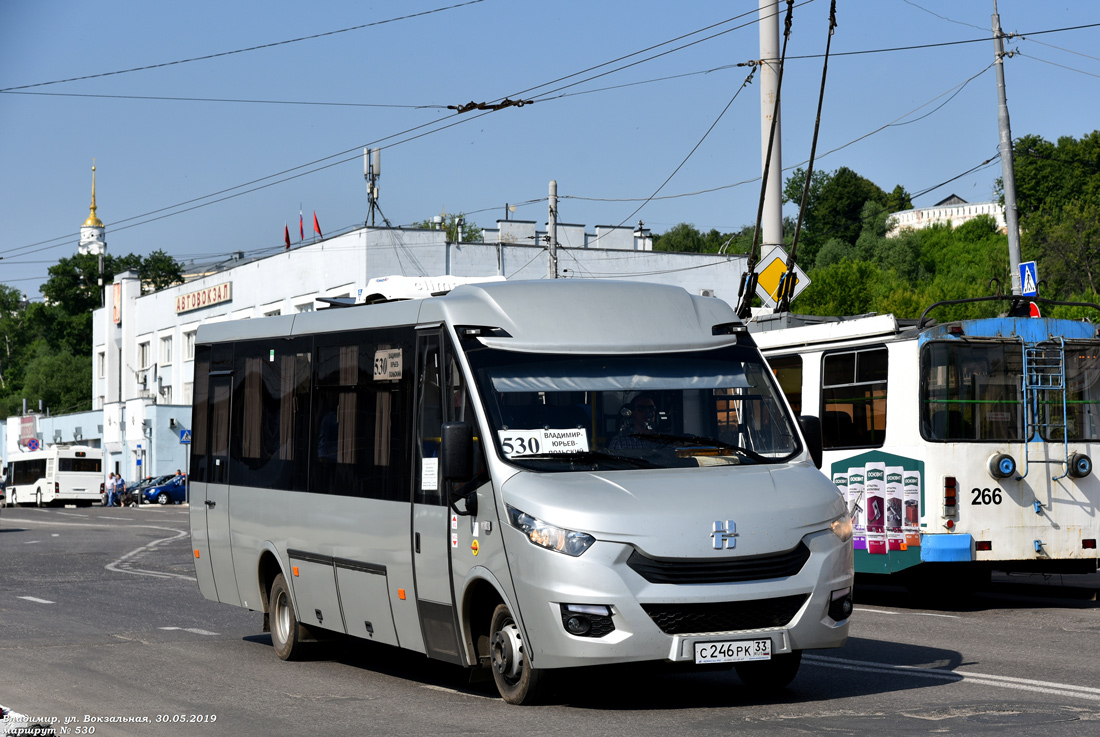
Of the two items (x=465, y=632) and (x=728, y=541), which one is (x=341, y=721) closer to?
(x=465, y=632)

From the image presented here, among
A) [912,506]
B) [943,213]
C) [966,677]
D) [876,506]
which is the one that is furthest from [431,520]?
[943,213]

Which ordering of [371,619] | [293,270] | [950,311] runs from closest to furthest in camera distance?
[371,619], [293,270], [950,311]

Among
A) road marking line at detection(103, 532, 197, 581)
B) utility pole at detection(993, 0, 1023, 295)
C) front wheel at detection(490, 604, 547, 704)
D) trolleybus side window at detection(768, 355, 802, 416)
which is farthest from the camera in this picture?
utility pole at detection(993, 0, 1023, 295)

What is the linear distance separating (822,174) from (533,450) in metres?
119

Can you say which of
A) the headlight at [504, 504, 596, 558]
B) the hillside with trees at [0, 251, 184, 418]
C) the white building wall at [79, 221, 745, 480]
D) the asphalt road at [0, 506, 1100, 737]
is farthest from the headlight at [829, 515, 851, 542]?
the hillside with trees at [0, 251, 184, 418]

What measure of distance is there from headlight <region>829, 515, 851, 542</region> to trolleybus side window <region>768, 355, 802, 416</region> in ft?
23.8

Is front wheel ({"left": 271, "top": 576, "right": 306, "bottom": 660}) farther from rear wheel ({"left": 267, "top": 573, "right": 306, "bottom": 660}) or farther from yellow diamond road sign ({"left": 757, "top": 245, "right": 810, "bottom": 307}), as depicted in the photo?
yellow diamond road sign ({"left": 757, "top": 245, "right": 810, "bottom": 307})

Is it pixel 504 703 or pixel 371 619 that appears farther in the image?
pixel 371 619

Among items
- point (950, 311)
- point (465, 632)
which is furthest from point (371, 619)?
point (950, 311)

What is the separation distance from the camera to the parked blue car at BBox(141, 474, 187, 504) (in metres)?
65.8

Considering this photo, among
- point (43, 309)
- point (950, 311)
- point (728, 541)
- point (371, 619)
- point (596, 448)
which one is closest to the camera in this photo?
point (728, 541)

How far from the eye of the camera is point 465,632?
8805 mm

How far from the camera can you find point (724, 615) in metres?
8.05

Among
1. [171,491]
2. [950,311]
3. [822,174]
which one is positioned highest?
[822,174]
